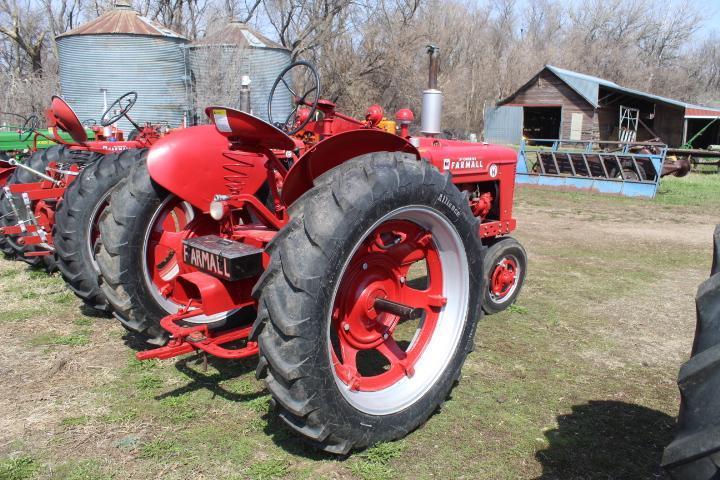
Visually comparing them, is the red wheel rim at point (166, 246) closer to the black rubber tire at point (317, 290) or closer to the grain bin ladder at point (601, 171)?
the black rubber tire at point (317, 290)

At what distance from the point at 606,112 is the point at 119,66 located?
2208 centimetres

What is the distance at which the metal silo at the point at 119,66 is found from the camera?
20266 millimetres

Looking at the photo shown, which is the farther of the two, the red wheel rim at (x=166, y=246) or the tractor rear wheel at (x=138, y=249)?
the red wheel rim at (x=166, y=246)

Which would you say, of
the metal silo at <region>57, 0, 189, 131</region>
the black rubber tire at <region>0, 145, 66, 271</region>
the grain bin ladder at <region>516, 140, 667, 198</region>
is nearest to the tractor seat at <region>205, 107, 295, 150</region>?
the black rubber tire at <region>0, 145, 66, 271</region>

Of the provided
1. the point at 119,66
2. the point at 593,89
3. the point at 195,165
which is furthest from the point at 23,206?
the point at 593,89

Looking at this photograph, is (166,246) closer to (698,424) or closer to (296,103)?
(296,103)

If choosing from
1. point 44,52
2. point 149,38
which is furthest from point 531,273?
point 44,52

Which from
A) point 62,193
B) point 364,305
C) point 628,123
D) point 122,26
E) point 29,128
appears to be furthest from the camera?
point 628,123

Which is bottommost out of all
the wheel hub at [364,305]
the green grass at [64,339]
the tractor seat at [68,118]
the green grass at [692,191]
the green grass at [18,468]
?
the green grass at [18,468]

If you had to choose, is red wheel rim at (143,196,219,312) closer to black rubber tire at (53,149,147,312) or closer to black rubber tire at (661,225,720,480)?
black rubber tire at (53,149,147,312)

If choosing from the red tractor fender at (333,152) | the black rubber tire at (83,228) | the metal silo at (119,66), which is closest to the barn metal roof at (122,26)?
the metal silo at (119,66)

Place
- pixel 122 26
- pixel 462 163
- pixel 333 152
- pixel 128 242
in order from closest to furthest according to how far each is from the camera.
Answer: pixel 333 152, pixel 128 242, pixel 462 163, pixel 122 26

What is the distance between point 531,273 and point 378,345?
3.45m

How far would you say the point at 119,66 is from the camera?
66.7ft
